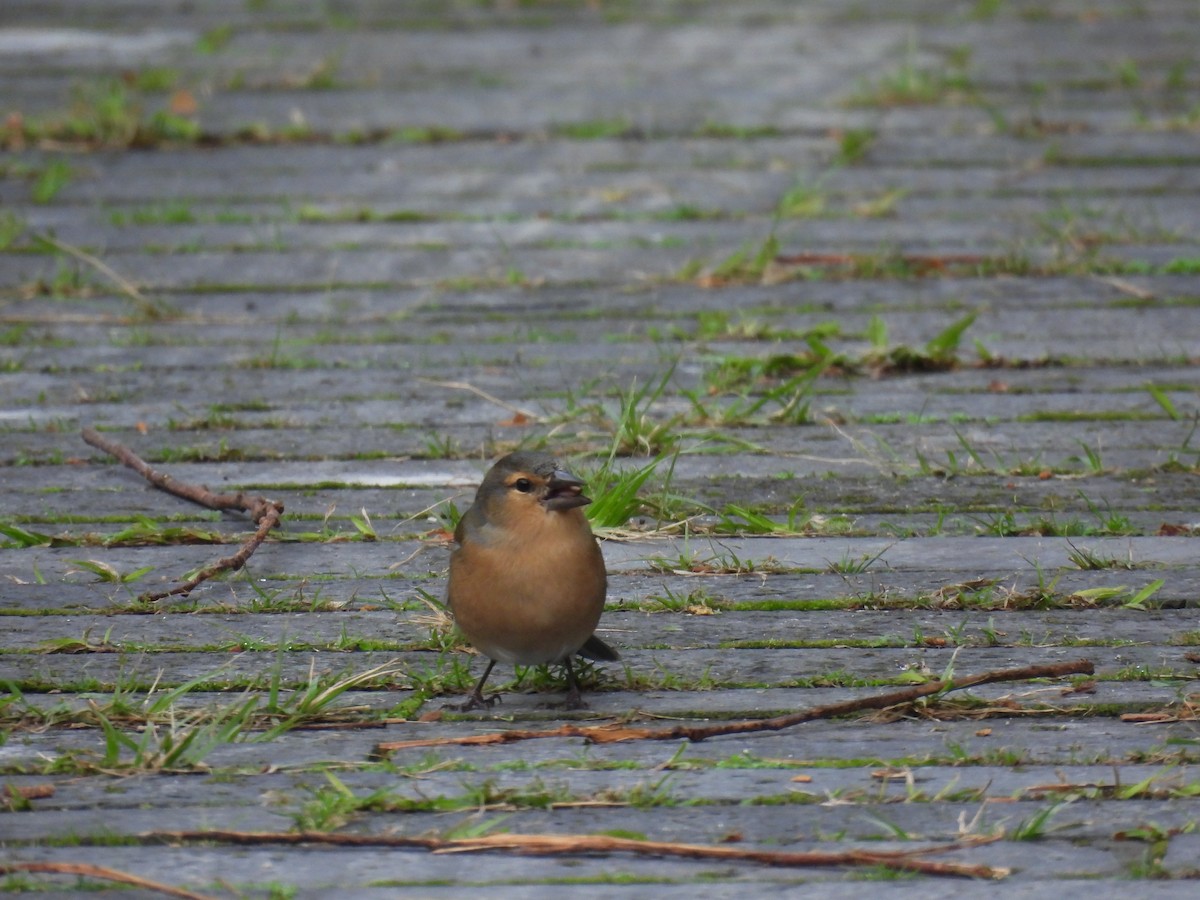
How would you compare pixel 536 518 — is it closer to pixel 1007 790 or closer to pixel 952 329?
pixel 1007 790

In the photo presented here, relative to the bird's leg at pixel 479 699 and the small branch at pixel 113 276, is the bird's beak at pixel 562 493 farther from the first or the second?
the small branch at pixel 113 276

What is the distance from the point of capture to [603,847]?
95.5 inches

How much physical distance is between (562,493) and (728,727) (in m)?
0.61

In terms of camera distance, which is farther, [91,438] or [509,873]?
[91,438]

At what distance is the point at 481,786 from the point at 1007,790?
2.53 feet

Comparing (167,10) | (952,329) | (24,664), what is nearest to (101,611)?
(24,664)

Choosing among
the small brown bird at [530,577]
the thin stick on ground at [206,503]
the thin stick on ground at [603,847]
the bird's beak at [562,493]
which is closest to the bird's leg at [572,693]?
the small brown bird at [530,577]

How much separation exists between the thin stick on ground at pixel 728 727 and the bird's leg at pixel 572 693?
0.47 feet

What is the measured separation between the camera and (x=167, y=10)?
8852 mm

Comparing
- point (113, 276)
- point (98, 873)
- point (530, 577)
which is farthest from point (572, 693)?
point (113, 276)

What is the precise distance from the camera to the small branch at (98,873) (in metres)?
2.31

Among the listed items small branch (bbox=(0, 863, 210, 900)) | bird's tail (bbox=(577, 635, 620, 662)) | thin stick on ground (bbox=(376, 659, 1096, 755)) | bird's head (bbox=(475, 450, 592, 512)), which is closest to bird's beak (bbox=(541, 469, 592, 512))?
bird's head (bbox=(475, 450, 592, 512))

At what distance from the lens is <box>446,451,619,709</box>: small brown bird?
309 centimetres

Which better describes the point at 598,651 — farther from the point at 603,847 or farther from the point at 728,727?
→ the point at 603,847
